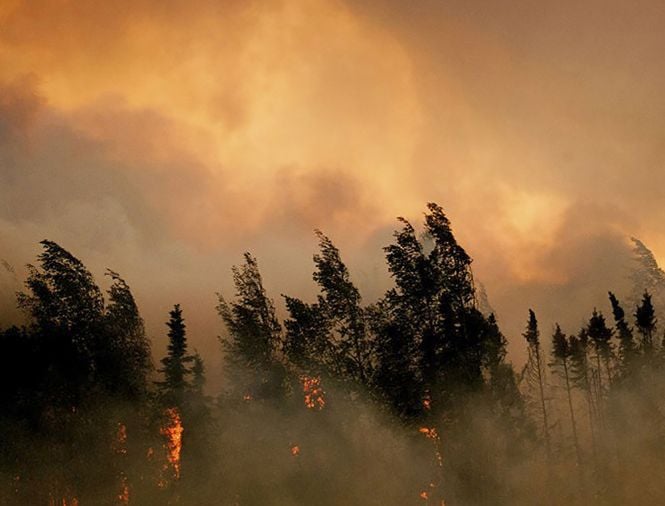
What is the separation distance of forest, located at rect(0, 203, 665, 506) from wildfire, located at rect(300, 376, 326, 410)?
16 cm

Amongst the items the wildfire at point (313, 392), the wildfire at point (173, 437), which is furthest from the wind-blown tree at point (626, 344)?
the wildfire at point (173, 437)

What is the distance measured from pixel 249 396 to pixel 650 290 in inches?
3208

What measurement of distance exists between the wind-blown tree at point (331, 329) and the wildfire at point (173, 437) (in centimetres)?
1457

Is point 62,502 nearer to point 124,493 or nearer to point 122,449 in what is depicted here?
point 124,493

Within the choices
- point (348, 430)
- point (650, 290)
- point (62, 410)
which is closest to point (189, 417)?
point (62, 410)

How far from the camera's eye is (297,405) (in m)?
42.8

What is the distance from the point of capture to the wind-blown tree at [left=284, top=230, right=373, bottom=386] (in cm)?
3962

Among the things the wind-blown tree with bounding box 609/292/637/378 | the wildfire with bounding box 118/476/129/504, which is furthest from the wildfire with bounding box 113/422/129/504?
the wind-blown tree with bounding box 609/292/637/378

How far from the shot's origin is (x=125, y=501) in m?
42.8

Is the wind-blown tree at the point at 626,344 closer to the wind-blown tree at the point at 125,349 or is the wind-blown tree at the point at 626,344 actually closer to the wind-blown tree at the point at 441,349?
the wind-blown tree at the point at 441,349

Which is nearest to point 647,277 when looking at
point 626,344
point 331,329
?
point 626,344

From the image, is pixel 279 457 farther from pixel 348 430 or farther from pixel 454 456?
pixel 454 456

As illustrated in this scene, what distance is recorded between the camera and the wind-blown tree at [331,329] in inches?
1560

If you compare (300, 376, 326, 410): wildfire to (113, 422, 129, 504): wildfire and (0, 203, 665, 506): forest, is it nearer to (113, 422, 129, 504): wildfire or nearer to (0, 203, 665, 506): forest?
(0, 203, 665, 506): forest
